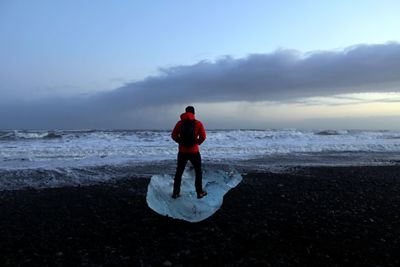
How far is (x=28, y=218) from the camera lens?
25.9ft

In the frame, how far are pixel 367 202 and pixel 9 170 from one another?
41.0 ft

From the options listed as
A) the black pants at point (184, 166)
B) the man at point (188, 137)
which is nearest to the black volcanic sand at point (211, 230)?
the black pants at point (184, 166)

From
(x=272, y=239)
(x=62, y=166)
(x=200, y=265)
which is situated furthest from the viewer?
(x=62, y=166)

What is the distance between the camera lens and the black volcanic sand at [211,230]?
5.83 metres

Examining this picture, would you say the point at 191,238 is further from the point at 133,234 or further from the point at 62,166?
the point at 62,166

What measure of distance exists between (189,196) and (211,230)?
112cm

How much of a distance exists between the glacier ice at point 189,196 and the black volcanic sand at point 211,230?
0.67 ft

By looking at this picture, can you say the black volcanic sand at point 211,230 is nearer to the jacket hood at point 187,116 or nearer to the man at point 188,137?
the man at point 188,137

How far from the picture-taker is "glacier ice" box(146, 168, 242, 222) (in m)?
7.59

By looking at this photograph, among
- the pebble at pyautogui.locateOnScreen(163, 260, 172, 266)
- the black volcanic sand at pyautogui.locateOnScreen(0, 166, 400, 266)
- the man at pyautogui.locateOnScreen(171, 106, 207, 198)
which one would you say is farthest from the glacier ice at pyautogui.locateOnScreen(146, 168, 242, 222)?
the pebble at pyautogui.locateOnScreen(163, 260, 172, 266)

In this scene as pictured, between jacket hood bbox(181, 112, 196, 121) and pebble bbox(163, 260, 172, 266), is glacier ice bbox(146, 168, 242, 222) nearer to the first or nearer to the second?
jacket hood bbox(181, 112, 196, 121)

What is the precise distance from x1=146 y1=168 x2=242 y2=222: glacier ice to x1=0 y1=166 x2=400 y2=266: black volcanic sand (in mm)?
203

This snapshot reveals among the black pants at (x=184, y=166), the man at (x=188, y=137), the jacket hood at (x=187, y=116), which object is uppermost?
the jacket hood at (x=187, y=116)

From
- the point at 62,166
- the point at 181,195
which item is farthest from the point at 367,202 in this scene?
the point at 62,166
